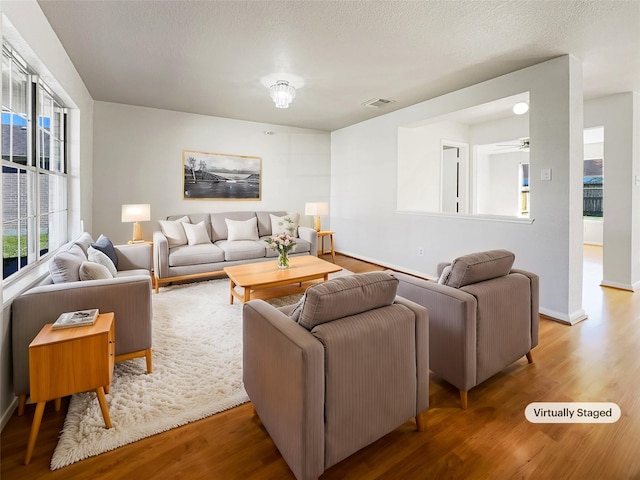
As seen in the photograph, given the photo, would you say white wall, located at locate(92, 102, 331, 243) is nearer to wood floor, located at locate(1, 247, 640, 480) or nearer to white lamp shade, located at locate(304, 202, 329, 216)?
white lamp shade, located at locate(304, 202, 329, 216)

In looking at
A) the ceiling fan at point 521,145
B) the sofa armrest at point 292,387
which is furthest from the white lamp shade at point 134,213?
the ceiling fan at point 521,145

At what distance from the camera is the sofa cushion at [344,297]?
1.37 m

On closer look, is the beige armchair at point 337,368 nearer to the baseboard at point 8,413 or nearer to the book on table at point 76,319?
the book on table at point 76,319

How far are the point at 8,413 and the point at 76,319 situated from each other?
24.8 inches

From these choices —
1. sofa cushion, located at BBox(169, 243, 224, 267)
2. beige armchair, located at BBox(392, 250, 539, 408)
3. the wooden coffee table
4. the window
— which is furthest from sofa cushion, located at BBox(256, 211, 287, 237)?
beige armchair, located at BBox(392, 250, 539, 408)

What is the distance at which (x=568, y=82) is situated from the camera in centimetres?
304

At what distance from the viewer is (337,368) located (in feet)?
4.31

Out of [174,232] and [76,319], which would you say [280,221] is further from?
[76,319]

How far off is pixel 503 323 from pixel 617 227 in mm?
3609

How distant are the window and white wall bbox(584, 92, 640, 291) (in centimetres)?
620

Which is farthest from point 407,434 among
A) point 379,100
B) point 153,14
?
point 379,100

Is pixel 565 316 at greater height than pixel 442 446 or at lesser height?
greater

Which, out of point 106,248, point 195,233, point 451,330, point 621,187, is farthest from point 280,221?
point 621,187

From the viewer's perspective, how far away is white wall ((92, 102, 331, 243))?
473 centimetres
